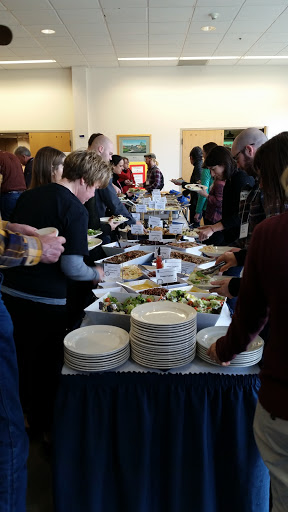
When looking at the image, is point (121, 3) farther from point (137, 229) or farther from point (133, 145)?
point (133, 145)

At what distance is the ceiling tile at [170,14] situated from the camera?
17.1ft

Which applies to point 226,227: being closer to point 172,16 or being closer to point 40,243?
point 40,243

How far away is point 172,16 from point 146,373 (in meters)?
5.88

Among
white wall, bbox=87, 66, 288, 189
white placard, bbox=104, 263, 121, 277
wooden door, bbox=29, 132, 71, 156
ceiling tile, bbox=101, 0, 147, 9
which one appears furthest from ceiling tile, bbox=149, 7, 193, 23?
white placard, bbox=104, 263, 121, 277

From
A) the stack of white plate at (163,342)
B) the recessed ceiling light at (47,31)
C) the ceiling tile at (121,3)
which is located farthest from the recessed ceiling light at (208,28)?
the stack of white plate at (163,342)

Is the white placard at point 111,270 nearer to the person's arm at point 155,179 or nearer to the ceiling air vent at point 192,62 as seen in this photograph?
the person's arm at point 155,179

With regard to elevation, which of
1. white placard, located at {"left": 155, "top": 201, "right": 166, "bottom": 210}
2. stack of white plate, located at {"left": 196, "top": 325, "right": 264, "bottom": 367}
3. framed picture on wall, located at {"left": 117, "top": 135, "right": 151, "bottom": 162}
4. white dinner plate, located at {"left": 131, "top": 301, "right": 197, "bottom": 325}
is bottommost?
stack of white plate, located at {"left": 196, "top": 325, "right": 264, "bottom": 367}

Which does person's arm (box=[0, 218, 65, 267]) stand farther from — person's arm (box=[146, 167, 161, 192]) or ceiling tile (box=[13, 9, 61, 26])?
person's arm (box=[146, 167, 161, 192])

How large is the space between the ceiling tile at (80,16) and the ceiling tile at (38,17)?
0.13m

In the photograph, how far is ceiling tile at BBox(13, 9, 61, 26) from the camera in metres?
5.29

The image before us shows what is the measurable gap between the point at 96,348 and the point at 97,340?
0.17 ft

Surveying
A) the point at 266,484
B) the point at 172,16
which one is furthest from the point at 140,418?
the point at 172,16

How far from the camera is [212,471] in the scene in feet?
3.94

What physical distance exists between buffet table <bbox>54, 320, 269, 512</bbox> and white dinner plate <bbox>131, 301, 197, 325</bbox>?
0.17 m
